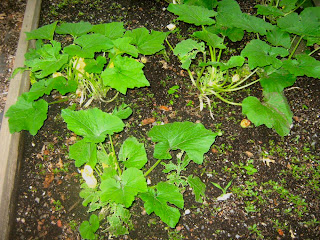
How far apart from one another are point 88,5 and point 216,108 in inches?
72.7

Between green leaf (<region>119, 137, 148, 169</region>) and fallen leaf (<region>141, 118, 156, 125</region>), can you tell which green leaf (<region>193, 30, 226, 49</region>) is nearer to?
fallen leaf (<region>141, 118, 156, 125</region>)

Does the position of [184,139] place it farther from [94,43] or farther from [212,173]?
[94,43]

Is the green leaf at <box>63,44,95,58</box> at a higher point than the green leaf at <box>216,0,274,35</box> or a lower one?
lower

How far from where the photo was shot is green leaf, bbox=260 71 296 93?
213cm

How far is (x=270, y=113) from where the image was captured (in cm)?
205

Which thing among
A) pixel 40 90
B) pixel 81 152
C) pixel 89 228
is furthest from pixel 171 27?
pixel 89 228

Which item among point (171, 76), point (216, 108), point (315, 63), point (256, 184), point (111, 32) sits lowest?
point (256, 184)

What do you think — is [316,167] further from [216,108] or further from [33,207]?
[33,207]

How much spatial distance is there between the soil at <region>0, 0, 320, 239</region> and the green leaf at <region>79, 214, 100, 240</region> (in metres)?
0.13

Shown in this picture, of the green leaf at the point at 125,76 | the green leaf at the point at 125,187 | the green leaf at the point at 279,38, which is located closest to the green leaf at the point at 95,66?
the green leaf at the point at 125,76

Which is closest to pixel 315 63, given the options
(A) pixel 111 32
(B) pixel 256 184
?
(B) pixel 256 184

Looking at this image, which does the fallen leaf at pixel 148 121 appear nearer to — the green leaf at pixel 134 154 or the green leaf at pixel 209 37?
the green leaf at pixel 134 154

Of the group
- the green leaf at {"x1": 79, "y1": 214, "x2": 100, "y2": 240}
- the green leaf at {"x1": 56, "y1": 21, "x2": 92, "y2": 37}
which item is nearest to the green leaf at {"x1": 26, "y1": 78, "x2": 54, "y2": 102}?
the green leaf at {"x1": 56, "y1": 21, "x2": 92, "y2": 37}

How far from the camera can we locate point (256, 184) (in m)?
2.02
